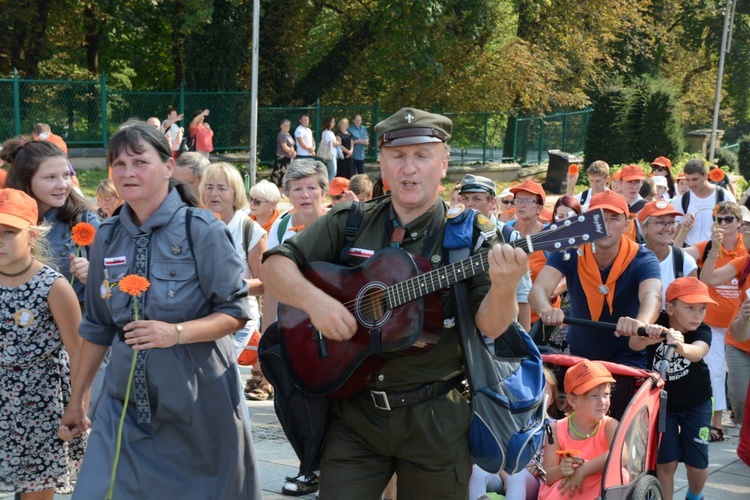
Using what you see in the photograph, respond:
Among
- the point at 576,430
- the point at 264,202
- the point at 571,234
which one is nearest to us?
the point at 571,234

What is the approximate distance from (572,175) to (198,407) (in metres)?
9.24

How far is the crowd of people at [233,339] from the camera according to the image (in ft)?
→ 12.3

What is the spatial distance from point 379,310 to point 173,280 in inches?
36.2

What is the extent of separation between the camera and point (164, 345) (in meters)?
3.87

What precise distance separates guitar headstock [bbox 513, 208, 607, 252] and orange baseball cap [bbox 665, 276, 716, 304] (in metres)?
2.98

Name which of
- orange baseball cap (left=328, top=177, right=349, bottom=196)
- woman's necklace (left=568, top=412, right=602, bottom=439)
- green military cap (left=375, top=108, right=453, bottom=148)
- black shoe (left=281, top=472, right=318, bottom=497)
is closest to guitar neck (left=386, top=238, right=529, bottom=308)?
green military cap (left=375, top=108, right=453, bottom=148)

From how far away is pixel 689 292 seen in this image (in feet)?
20.0

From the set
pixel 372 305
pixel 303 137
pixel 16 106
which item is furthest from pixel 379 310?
pixel 303 137

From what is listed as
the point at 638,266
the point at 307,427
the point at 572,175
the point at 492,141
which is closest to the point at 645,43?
the point at 492,141

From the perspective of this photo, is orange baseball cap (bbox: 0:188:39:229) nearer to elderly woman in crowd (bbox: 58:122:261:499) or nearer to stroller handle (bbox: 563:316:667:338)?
elderly woman in crowd (bbox: 58:122:261:499)

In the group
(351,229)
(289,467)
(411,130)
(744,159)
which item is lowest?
(289,467)

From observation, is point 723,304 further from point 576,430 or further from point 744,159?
point 744,159

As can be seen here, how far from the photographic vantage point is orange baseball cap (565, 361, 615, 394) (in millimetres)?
5191

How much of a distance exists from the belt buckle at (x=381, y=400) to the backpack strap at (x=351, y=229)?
54 centimetres
